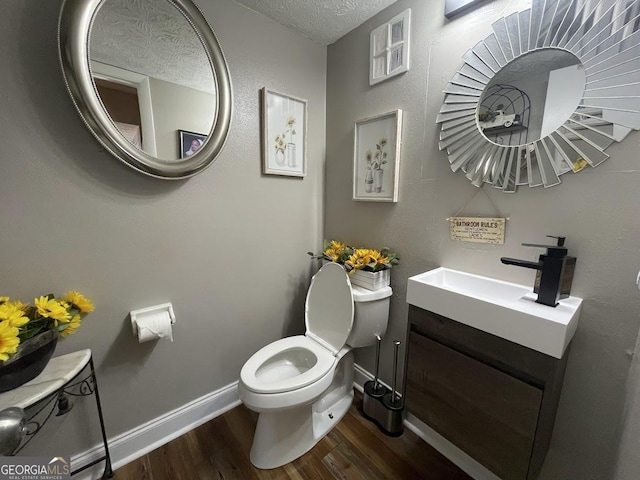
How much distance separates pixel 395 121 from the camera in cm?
129

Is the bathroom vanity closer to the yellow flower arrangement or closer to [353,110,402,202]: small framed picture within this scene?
the yellow flower arrangement

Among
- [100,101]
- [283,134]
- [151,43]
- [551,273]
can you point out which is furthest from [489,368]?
[151,43]

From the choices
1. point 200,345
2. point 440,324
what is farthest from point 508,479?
point 200,345

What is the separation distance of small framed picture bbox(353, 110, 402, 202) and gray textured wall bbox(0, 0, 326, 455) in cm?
32

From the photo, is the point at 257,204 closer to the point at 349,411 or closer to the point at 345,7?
the point at 345,7

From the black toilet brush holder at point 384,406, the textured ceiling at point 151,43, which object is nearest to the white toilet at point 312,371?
the black toilet brush holder at point 384,406

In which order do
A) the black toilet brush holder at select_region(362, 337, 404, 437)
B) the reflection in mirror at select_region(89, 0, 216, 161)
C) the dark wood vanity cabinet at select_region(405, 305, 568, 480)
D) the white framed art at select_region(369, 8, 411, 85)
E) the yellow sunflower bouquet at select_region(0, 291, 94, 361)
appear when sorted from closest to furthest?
the yellow sunflower bouquet at select_region(0, 291, 94, 361) → the dark wood vanity cabinet at select_region(405, 305, 568, 480) → the reflection in mirror at select_region(89, 0, 216, 161) → the white framed art at select_region(369, 8, 411, 85) → the black toilet brush holder at select_region(362, 337, 404, 437)

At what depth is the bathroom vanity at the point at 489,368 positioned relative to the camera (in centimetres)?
76

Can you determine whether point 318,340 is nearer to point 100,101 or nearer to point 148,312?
point 148,312

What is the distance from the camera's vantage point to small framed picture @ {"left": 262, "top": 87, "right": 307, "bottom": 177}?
4.58ft

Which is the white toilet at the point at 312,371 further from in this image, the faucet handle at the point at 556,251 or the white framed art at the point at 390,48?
the white framed art at the point at 390,48

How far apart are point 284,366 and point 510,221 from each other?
130 cm

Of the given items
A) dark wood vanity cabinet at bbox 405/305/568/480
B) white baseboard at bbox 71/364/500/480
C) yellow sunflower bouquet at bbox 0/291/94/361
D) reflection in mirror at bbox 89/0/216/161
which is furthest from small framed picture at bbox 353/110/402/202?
yellow sunflower bouquet at bbox 0/291/94/361

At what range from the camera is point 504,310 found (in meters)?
0.80
